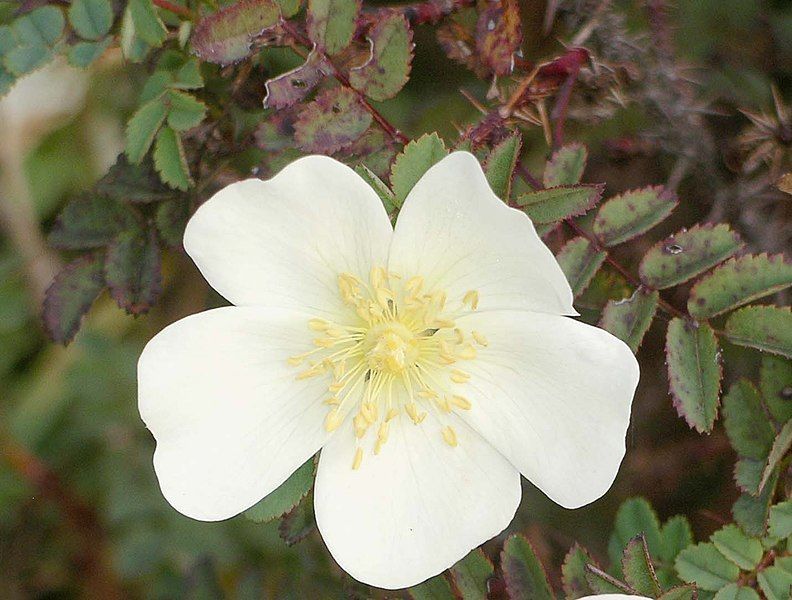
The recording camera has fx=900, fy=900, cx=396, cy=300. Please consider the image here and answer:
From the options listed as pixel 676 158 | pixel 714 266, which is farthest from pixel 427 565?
pixel 676 158

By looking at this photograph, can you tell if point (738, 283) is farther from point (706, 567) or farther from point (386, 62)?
point (386, 62)

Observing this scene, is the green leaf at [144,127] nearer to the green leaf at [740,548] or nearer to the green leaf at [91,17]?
the green leaf at [91,17]

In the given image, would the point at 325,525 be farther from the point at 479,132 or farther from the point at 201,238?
the point at 479,132

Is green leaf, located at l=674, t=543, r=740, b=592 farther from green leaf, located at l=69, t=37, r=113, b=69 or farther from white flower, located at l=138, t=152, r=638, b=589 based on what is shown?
green leaf, located at l=69, t=37, r=113, b=69

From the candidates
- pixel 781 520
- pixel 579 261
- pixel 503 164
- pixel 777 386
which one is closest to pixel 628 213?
pixel 579 261

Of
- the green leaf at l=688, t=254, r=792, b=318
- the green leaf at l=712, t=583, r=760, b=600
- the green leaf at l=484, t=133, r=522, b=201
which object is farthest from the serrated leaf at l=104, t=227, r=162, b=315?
the green leaf at l=712, t=583, r=760, b=600

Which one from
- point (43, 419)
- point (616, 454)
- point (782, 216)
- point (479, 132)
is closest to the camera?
point (616, 454)
